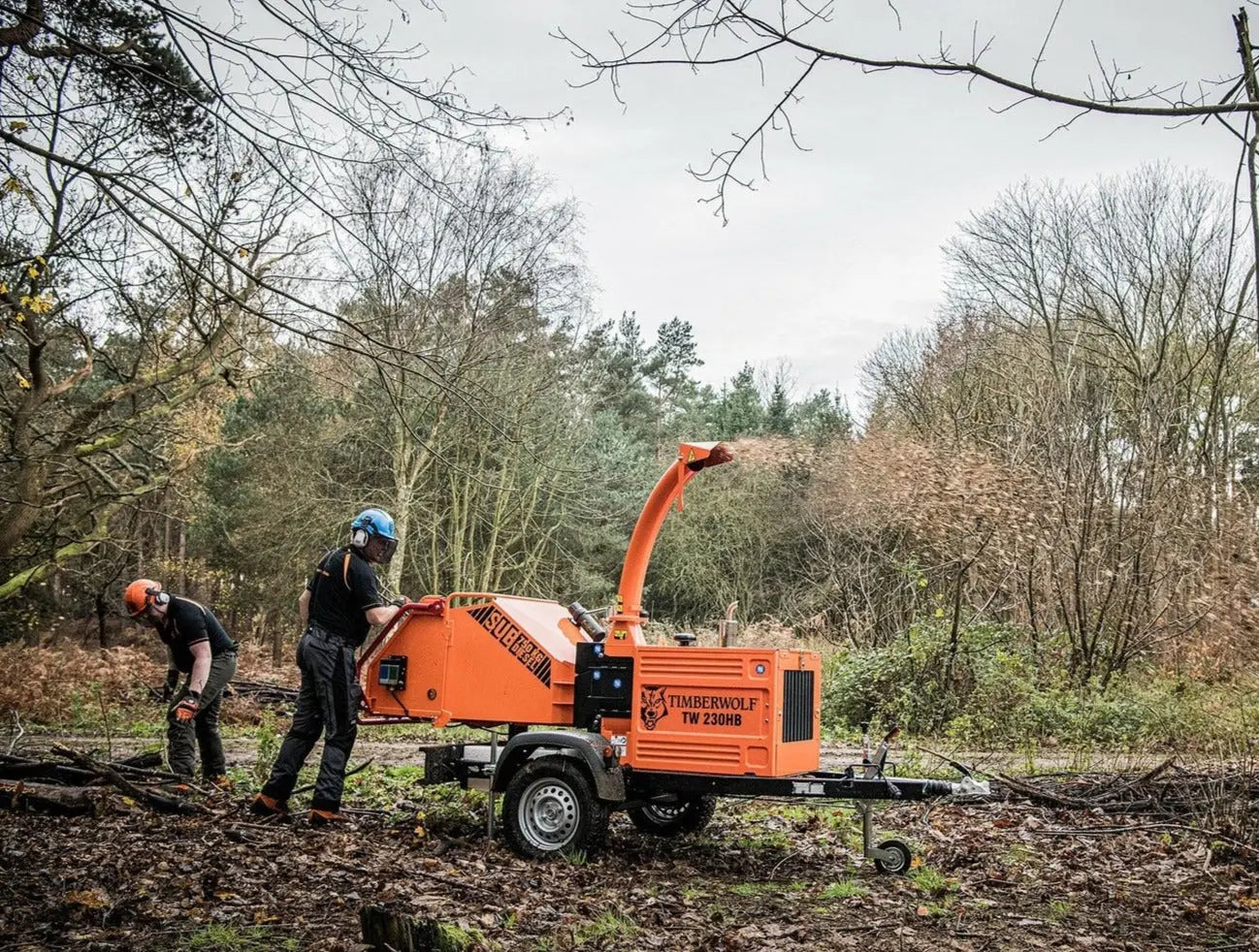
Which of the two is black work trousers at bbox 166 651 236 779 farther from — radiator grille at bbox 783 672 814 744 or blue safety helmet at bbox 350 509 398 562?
radiator grille at bbox 783 672 814 744

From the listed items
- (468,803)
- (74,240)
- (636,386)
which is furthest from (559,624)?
(636,386)

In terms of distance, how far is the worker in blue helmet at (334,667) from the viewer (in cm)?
845

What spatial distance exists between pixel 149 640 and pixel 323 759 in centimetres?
2103

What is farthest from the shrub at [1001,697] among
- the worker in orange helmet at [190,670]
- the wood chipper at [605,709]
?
the worker in orange helmet at [190,670]

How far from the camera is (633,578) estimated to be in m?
8.39

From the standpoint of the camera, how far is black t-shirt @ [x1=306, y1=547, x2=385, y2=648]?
8.53 meters

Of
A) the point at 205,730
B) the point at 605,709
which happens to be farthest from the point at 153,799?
the point at 605,709

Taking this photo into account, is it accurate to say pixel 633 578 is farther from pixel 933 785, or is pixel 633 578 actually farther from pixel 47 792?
pixel 47 792

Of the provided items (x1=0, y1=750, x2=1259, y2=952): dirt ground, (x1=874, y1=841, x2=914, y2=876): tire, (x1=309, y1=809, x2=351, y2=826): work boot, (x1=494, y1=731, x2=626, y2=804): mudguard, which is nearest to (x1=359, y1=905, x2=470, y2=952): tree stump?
(x1=0, y1=750, x2=1259, y2=952): dirt ground

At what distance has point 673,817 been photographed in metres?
9.08

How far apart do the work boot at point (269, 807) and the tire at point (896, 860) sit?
13.7 ft

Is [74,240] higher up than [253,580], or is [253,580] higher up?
[74,240]

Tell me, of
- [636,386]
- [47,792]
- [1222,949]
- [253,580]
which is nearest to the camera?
[1222,949]

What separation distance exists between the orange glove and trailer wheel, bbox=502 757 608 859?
3375mm
